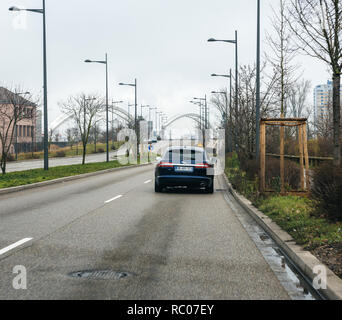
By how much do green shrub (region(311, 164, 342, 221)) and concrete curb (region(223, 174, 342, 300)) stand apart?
85 centimetres

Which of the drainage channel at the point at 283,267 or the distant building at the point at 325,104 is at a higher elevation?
the distant building at the point at 325,104

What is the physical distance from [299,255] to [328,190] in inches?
92.9

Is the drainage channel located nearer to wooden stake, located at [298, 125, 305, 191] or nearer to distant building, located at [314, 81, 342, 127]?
wooden stake, located at [298, 125, 305, 191]

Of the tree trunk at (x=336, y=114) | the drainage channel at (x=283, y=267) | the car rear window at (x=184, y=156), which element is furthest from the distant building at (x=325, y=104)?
the car rear window at (x=184, y=156)

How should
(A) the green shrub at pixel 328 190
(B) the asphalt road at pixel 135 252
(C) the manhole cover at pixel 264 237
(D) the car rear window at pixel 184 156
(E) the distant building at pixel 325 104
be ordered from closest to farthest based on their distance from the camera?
(B) the asphalt road at pixel 135 252, (A) the green shrub at pixel 328 190, (C) the manhole cover at pixel 264 237, (D) the car rear window at pixel 184 156, (E) the distant building at pixel 325 104

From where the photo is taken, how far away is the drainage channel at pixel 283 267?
16.3 feet

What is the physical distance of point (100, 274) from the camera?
5.58 m

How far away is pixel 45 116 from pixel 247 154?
416 inches

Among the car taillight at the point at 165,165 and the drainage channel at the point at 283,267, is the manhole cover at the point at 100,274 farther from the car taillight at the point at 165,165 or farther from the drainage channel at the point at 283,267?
the car taillight at the point at 165,165

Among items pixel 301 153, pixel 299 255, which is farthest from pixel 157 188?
pixel 299 255

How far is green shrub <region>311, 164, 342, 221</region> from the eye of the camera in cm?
803

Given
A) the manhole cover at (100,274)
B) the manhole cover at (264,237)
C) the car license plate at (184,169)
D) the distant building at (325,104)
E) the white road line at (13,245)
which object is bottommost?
the manhole cover at (264,237)

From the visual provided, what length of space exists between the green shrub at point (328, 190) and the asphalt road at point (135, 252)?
1406mm
